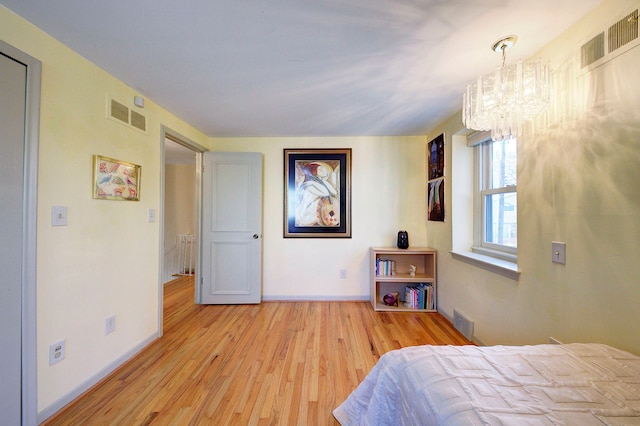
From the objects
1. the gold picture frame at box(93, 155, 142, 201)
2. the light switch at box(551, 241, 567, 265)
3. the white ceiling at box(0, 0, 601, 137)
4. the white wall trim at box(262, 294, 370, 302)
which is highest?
the white ceiling at box(0, 0, 601, 137)

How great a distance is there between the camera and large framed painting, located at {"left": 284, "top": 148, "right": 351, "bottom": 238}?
3273 millimetres

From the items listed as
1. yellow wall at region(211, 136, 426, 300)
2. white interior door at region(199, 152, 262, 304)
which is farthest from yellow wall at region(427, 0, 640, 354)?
white interior door at region(199, 152, 262, 304)

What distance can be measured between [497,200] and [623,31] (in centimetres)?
142

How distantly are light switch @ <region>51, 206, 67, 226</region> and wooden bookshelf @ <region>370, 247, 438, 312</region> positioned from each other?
9.03 ft

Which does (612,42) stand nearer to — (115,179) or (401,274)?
(401,274)

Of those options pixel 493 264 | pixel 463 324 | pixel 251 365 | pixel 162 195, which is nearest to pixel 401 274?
pixel 463 324

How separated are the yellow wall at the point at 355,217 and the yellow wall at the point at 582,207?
5.09 ft

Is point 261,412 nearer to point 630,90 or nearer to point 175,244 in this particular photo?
point 630,90

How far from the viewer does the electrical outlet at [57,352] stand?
4.68ft

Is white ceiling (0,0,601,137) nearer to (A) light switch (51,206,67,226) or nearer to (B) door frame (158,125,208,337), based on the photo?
(B) door frame (158,125,208,337)

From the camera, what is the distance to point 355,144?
329 cm

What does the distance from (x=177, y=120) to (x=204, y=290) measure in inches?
82.2

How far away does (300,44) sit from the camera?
1.47 metres

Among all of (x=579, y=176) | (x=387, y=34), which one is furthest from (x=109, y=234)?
(x=579, y=176)
